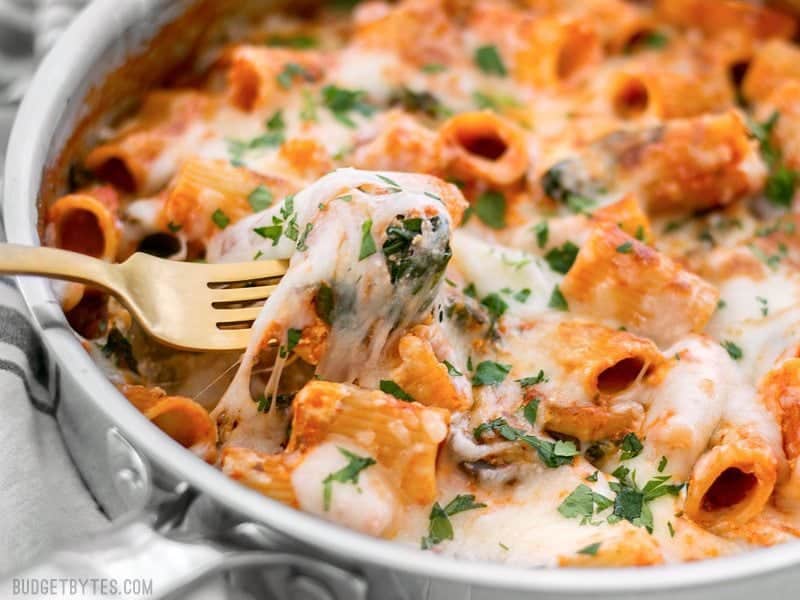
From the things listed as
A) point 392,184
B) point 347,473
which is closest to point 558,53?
point 392,184

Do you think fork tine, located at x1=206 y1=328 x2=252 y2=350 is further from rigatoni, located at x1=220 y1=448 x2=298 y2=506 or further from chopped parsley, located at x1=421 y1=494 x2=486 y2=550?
chopped parsley, located at x1=421 y1=494 x2=486 y2=550

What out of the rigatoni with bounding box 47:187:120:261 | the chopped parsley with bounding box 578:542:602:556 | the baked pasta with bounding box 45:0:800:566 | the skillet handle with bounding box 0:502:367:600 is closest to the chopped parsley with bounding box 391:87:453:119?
the baked pasta with bounding box 45:0:800:566

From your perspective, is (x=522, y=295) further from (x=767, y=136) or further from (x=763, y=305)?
(x=767, y=136)

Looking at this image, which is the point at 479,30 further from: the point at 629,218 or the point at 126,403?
the point at 126,403

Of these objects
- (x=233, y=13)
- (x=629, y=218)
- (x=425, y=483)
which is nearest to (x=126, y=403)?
(x=425, y=483)

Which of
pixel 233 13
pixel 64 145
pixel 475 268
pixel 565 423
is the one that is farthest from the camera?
pixel 233 13

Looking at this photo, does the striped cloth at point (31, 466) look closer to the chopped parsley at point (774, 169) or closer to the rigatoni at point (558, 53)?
the rigatoni at point (558, 53)
